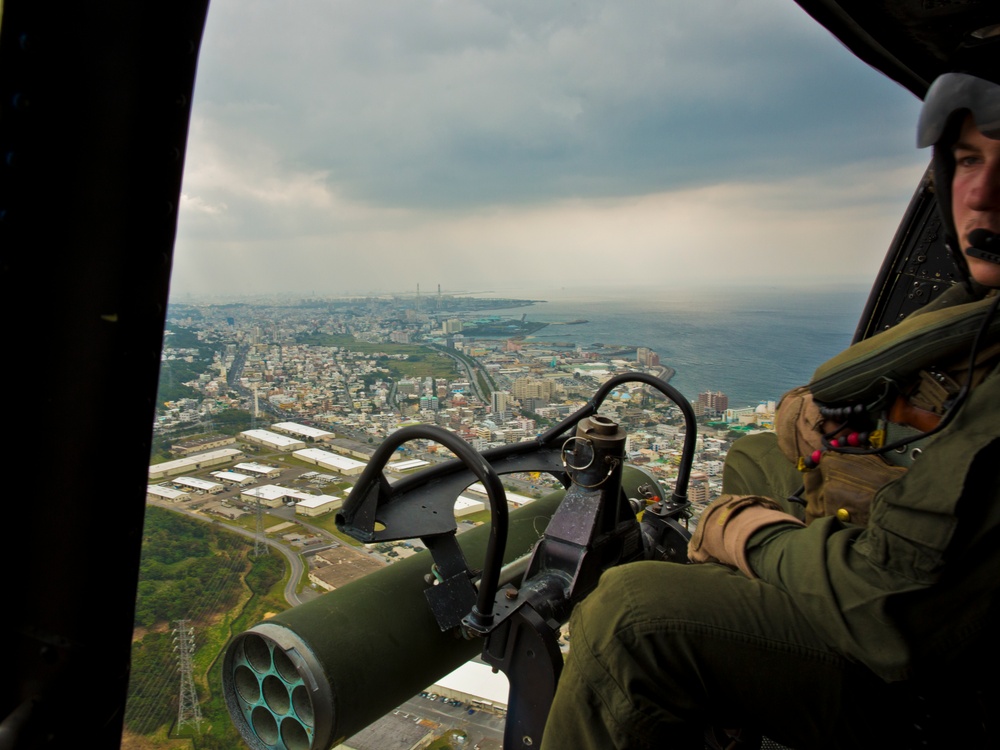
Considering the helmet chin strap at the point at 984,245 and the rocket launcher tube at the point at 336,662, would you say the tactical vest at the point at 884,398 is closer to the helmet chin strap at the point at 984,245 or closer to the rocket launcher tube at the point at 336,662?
the helmet chin strap at the point at 984,245

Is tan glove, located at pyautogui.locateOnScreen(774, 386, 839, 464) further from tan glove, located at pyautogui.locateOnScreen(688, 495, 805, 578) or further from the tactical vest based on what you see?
tan glove, located at pyautogui.locateOnScreen(688, 495, 805, 578)

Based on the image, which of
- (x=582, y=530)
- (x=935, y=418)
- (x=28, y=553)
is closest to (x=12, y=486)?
(x=28, y=553)

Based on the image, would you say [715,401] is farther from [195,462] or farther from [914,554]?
[195,462]

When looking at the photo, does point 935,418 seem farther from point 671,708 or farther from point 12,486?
point 12,486

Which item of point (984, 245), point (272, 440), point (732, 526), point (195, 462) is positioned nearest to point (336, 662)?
point (195, 462)

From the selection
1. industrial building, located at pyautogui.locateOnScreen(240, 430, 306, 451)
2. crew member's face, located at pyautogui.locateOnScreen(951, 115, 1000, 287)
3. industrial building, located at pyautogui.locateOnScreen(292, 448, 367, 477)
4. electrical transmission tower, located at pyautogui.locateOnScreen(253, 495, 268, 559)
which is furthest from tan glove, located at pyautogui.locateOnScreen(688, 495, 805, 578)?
industrial building, located at pyautogui.locateOnScreen(240, 430, 306, 451)
